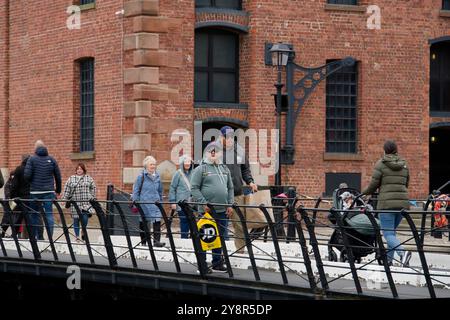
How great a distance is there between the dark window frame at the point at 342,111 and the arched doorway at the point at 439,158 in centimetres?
323

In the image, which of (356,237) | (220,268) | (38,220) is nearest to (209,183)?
(220,268)

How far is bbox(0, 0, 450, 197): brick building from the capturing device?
101 ft

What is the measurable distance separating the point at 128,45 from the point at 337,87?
16.7 ft

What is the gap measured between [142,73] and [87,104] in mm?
2731

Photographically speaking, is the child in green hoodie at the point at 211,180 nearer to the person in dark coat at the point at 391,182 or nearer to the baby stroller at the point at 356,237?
the baby stroller at the point at 356,237

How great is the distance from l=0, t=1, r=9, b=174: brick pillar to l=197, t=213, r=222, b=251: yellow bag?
61.9 feet

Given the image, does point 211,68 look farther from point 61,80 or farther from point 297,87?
point 61,80

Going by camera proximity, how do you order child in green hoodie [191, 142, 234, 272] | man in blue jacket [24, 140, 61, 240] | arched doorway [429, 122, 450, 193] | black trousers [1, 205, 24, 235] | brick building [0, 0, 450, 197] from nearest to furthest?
child in green hoodie [191, 142, 234, 272] < black trousers [1, 205, 24, 235] < man in blue jacket [24, 140, 61, 240] < brick building [0, 0, 450, 197] < arched doorway [429, 122, 450, 193]

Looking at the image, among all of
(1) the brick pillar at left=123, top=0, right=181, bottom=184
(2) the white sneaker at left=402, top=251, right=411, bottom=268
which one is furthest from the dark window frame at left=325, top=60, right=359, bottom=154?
(2) the white sneaker at left=402, top=251, right=411, bottom=268

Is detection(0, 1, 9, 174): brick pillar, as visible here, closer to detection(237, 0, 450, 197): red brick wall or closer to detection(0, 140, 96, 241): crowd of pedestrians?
detection(237, 0, 450, 197): red brick wall

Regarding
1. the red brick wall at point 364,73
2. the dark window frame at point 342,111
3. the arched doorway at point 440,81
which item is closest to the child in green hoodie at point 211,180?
the red brick wall at point 364,73

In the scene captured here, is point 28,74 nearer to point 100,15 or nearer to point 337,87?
point 100,15

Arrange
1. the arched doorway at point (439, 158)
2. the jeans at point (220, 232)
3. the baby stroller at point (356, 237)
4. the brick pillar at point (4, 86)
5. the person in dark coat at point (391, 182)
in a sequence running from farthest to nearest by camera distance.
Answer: the brick pillar at point (4, 86)
the arched doorway at point (439, 158)
the person in dark coat at point (391, 182)
the jeans at point (220, 232)
the baby stroller at point (356, 237)

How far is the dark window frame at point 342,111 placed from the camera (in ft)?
107
